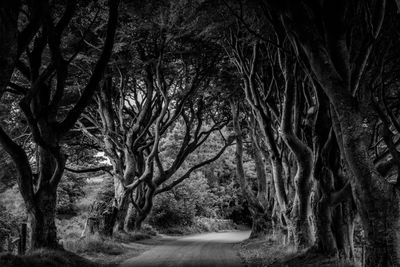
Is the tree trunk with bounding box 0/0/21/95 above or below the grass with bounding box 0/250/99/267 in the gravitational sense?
above

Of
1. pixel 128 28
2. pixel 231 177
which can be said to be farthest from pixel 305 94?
pixel 231 177

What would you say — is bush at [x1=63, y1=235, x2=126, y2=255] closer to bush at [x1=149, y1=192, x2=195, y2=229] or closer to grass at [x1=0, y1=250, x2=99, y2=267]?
grass at [x1=0, y1=250, x2=99, y2=267]

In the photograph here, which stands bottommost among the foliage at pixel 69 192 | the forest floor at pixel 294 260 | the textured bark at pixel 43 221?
the forest floor at pixel 294 260

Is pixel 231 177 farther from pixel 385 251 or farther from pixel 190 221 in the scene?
pixel 385 251

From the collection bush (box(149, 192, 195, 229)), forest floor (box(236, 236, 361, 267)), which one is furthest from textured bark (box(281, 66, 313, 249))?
bush (box(149, 192, 195, 229))

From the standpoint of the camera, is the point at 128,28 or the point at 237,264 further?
the point at 128,28

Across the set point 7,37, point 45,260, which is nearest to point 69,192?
point 45,260

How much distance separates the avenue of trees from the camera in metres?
6.99

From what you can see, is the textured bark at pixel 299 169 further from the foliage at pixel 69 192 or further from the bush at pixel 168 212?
the foliage at pixel 69 192

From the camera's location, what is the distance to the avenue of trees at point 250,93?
6.99m

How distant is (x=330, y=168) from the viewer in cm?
990

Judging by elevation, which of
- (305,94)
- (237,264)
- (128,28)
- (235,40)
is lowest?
(237,264)

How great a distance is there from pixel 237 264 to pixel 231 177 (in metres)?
36.0

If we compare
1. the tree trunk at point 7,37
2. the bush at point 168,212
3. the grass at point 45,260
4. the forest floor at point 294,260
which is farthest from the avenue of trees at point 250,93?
the bush at point 168,212
